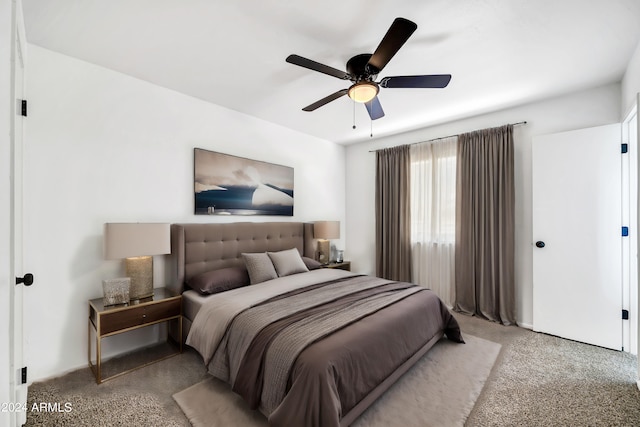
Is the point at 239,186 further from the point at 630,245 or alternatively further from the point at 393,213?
the point at 630,245

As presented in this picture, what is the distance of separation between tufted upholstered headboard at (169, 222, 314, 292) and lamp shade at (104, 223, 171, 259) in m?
0.34

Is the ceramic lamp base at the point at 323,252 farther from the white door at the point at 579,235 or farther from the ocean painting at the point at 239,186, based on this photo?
the white door at the point at 579,235

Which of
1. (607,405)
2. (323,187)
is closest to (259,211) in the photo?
(323,187)

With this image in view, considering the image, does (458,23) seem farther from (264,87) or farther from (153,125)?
(153,125)

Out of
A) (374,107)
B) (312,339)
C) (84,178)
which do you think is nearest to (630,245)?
(374,107)

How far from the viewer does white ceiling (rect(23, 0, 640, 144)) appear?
71.1 inches

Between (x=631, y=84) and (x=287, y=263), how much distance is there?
12.2 ft

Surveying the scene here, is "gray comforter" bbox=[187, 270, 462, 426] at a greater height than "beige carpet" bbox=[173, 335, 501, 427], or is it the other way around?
"gray comforter" bbox=[187, 270, 462, 426]

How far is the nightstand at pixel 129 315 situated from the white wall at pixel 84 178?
237 mm

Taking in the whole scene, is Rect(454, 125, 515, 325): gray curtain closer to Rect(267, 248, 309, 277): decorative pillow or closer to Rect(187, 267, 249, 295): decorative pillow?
Rect(267, 248, 309, 277): decorative pillow

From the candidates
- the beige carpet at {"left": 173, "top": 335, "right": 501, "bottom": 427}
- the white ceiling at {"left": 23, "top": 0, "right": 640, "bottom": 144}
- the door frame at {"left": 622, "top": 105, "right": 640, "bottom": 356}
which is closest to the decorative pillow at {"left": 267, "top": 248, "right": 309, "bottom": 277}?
the beige carpet at {"left": 173, "top": 335, "right": 501, "bottom": 427}

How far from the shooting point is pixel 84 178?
242 cm

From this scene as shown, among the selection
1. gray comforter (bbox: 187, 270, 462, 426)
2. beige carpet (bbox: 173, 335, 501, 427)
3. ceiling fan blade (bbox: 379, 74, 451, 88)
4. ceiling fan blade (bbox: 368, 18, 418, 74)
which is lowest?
beige carpet (bbox: 173, 335, 501, 427)

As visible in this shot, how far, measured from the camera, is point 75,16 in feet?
6.21
